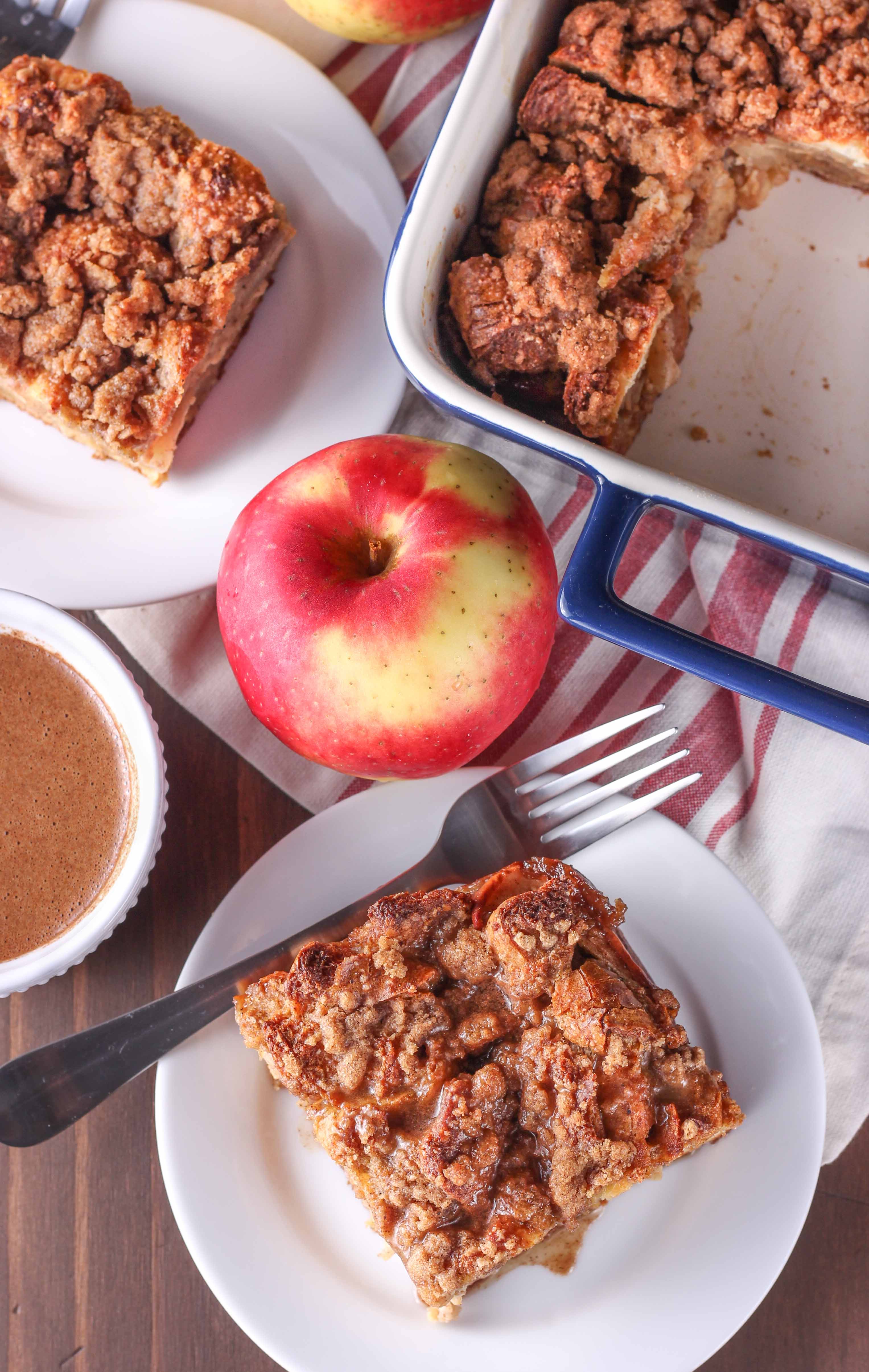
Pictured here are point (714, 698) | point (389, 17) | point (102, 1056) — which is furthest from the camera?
point (714, 698)

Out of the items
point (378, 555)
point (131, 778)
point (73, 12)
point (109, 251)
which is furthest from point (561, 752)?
point (73, 12)

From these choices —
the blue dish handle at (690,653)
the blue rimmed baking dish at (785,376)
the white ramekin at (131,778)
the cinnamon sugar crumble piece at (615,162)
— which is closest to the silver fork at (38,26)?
the cinnamon sugar crumble piece at (615,162)

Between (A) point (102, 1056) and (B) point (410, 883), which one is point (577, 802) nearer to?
(B) point (410, 883)

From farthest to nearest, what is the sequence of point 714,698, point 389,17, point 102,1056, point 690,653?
1. point 714,698
2. point 389,17
3. point 102,1056
4. point 690,653

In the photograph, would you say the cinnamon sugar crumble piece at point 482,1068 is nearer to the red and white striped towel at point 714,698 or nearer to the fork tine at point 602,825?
the fork tine at point 602,825

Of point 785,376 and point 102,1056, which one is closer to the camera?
point 102,1056

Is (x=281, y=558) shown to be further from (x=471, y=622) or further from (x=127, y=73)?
(x=127, y=73)
